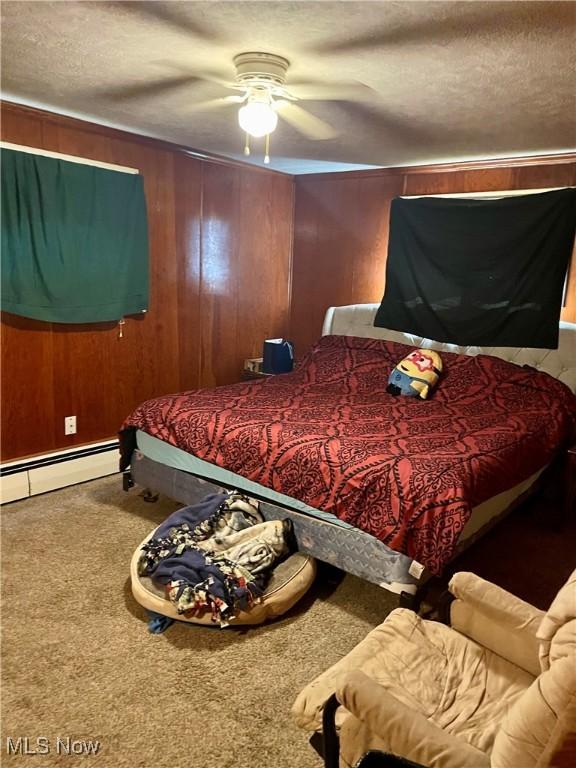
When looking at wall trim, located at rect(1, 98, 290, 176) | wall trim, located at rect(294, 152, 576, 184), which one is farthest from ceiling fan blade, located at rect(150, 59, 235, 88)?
wall trim, located at rect(294, 152, 576, 184)

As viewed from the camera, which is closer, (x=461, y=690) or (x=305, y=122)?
(x=461, y=690)

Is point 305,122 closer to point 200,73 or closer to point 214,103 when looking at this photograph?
point 214,103

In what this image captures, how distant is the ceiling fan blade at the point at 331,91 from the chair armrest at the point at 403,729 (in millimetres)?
2328

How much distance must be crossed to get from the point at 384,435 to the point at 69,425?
85.5 inches

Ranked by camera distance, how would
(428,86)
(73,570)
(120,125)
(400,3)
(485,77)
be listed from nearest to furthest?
1. (400,3)
2. (485,77)
3. (428,86)
4. (73,570)
5. (120,125)

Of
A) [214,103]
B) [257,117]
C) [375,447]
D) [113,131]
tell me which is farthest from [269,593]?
[113,131]

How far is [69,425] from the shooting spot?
3801 mm

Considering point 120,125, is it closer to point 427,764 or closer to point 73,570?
point 73,570

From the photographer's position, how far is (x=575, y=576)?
1345 millimetres

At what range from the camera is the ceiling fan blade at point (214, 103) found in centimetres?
280

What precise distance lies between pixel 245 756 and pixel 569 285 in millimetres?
3335

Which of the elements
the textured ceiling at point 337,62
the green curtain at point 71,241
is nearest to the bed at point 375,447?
the green curtain at point 71,241

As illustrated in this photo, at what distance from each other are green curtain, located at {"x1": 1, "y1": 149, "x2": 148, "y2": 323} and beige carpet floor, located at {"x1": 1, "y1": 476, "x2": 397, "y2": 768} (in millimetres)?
1443

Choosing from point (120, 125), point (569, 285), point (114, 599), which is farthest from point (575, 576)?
point (120, 125)
